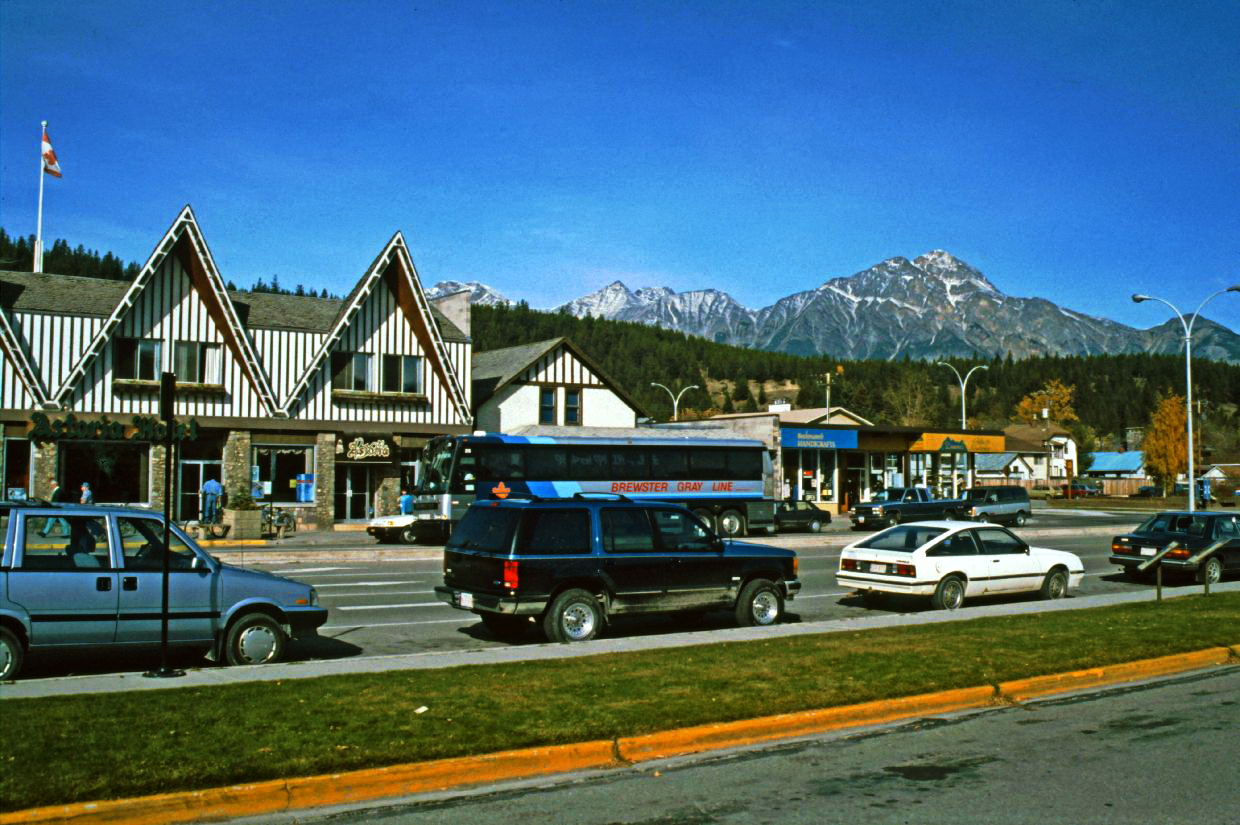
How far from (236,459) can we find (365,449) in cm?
483

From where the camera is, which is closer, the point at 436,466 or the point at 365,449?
the point at 436,466

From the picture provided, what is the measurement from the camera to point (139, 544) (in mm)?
11547

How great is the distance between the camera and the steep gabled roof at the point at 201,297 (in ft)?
123

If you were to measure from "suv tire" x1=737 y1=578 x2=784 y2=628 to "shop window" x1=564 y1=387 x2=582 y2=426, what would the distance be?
35861 mm

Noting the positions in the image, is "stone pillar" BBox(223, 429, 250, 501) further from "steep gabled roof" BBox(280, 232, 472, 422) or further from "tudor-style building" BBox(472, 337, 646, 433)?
"tudor-style building" BBox(472, 337, 646, 433)

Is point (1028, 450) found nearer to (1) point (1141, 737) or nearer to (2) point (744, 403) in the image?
(2) point (744, 403)

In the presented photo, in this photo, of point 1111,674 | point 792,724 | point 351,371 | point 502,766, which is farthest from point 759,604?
point 351,371

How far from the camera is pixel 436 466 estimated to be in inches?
1344

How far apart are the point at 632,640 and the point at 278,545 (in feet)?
70.6

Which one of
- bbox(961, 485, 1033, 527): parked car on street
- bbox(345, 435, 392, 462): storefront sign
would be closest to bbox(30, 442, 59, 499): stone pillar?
bbox(345, 435, 392, 462): storefront sign

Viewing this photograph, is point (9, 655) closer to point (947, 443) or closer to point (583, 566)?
point (583, 566)

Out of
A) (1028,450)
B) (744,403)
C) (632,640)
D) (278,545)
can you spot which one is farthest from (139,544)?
(744,403)

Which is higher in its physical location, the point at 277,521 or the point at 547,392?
the point at 547,392

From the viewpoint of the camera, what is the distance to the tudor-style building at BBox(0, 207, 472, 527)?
121 ft
